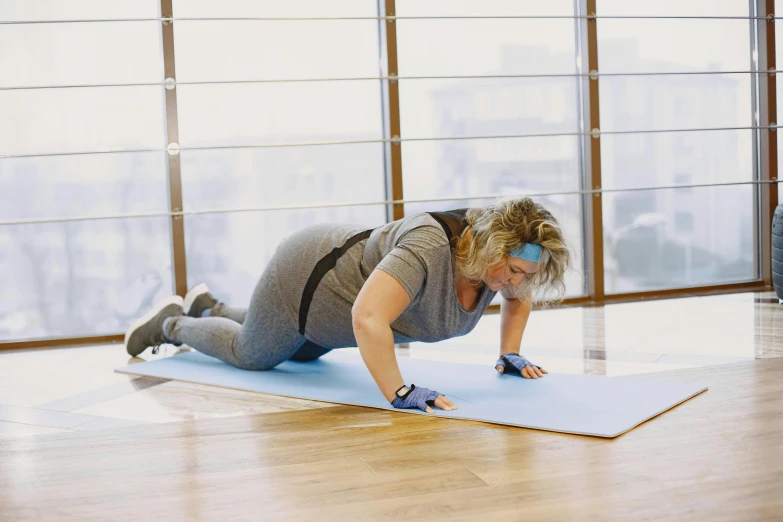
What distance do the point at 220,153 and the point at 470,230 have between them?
2.16m

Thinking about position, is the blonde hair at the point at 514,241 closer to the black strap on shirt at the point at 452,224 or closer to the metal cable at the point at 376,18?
the black strap on shirt at the point at 452,224

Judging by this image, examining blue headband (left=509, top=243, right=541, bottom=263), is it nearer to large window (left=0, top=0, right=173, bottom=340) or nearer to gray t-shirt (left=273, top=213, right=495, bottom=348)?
gray t-shirt (left=273, top=213, right=495, bottom=348)

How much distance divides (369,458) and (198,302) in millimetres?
1633

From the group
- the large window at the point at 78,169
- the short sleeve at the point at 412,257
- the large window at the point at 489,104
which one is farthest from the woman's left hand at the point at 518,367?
the large window at the point at 78,169

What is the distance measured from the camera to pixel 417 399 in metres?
2.30

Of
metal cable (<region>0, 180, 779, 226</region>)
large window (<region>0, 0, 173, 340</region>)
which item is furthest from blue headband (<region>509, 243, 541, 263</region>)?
large window (<region>0, 0, 173, 340</region>)

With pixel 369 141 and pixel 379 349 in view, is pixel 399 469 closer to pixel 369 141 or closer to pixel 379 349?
pixel 379 349

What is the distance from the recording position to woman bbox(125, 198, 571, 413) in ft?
7.23

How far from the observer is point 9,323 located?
13.0ft

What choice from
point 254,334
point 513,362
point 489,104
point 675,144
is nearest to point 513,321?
point 513,362

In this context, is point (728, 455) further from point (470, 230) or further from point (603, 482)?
point (470, 230)

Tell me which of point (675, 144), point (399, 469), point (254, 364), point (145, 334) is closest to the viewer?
point (399, 469)

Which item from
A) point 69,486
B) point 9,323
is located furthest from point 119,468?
point 9,323

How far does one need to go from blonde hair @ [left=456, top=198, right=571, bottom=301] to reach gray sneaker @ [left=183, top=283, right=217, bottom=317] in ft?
4.69
